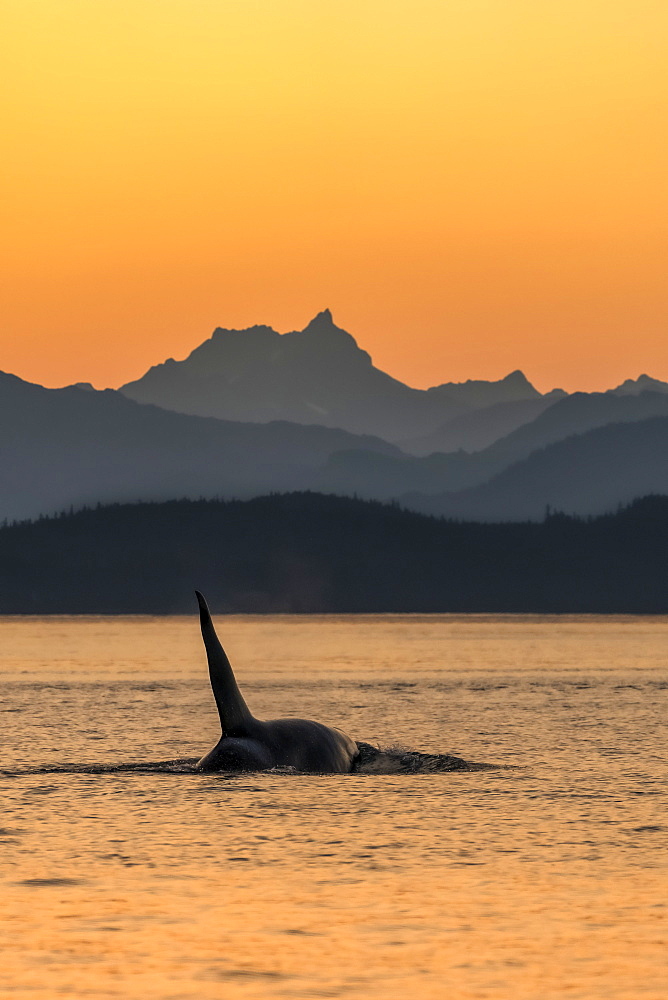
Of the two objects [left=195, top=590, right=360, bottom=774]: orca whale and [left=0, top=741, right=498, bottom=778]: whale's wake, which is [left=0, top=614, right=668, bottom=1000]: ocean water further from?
[left=195, top=590, right=360, bottom=774]: orca whale

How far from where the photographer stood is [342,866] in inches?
777

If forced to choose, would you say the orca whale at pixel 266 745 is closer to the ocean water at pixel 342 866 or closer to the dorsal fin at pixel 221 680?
the dorsal fin at pixel 221 680

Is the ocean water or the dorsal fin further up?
the dorsal fin

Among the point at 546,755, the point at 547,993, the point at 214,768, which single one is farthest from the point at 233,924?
the point at 546,755

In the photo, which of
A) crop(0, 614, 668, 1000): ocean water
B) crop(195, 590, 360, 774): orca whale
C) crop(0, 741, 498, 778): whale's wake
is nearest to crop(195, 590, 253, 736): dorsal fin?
crop(195, 590, 360, 774): orca whale

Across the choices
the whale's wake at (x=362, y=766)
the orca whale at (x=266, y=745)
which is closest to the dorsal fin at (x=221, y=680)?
the orca whale at (x=266, y=745)

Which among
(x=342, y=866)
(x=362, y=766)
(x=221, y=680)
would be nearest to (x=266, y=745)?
(x=221, y=680)

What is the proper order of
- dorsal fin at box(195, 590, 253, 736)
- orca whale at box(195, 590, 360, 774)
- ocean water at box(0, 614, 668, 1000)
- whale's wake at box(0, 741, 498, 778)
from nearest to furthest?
ocean water at box(0, 614, 668, 1000) < dorsal fin at box(195, 590, 253, 736) < orca whale at box(195, 590, 360, 774) < whale's wake at box(0, 741, 498, 778)

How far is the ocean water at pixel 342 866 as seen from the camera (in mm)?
14133

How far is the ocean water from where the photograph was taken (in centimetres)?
1413

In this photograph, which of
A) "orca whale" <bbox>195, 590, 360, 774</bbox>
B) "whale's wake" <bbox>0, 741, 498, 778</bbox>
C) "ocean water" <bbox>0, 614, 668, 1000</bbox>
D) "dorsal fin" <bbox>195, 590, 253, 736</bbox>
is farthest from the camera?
"whale's wake" <bbox>0, 741, 498, 778</bbox>

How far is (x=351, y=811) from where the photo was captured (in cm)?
2472

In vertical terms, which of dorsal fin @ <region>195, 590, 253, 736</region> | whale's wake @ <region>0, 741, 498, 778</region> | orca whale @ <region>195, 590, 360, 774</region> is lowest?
whale's wake @ <region>0, 741, 498, 778</region>

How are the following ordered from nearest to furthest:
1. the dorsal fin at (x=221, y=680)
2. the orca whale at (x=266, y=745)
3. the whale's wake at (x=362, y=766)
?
the dorsal fin at (x=221, y=680), the orca whale at (x=266, y=745), the whale's wake at (x=362, y=766)
